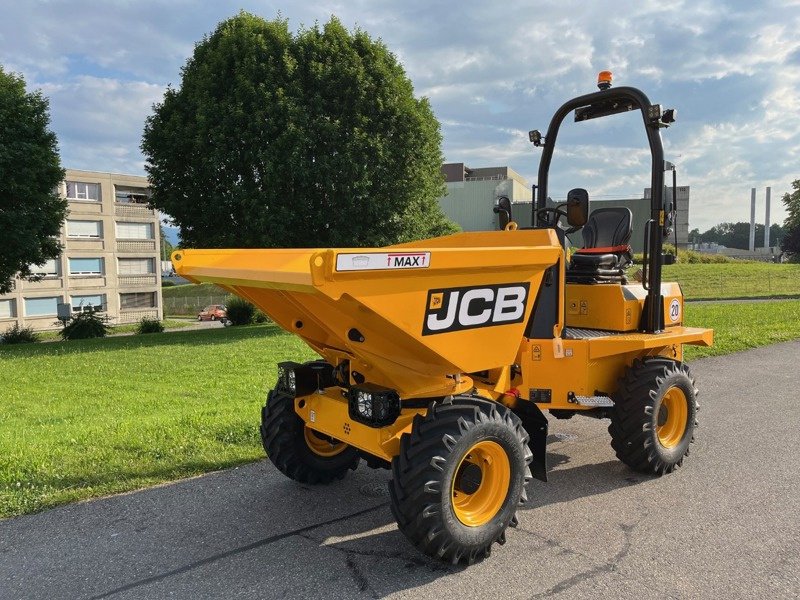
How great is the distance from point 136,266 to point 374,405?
5372cm

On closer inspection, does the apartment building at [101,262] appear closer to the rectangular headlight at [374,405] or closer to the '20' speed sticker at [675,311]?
the '20' speed sticker at [675,311]

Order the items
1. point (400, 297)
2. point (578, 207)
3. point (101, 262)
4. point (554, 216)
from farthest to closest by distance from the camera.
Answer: point (101, 262) → point (554, 216) → point (578, 207) → point (400, 297)

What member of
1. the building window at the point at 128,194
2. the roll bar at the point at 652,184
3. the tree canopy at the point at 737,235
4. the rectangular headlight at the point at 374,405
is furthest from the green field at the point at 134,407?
the tree canopy at the point at 737,235

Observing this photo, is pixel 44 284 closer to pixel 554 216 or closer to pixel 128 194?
pixel 128 194

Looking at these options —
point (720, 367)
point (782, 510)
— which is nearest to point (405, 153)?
point (720, 367)

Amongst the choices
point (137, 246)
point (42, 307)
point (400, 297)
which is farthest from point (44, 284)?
point (400, 297)

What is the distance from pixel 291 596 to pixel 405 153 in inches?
601

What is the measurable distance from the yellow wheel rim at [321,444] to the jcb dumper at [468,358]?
2 centimetres

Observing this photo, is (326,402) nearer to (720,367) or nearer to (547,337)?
(547,337)

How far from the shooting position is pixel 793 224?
2377 inches

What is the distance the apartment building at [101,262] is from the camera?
45.7m

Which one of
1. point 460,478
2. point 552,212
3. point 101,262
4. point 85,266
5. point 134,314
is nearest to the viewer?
point 460,478

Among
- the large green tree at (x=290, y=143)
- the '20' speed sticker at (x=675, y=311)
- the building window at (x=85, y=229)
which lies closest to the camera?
the '20' speed sticker at (x=675, y=311)

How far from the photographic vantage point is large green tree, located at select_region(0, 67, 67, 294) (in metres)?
17.6
